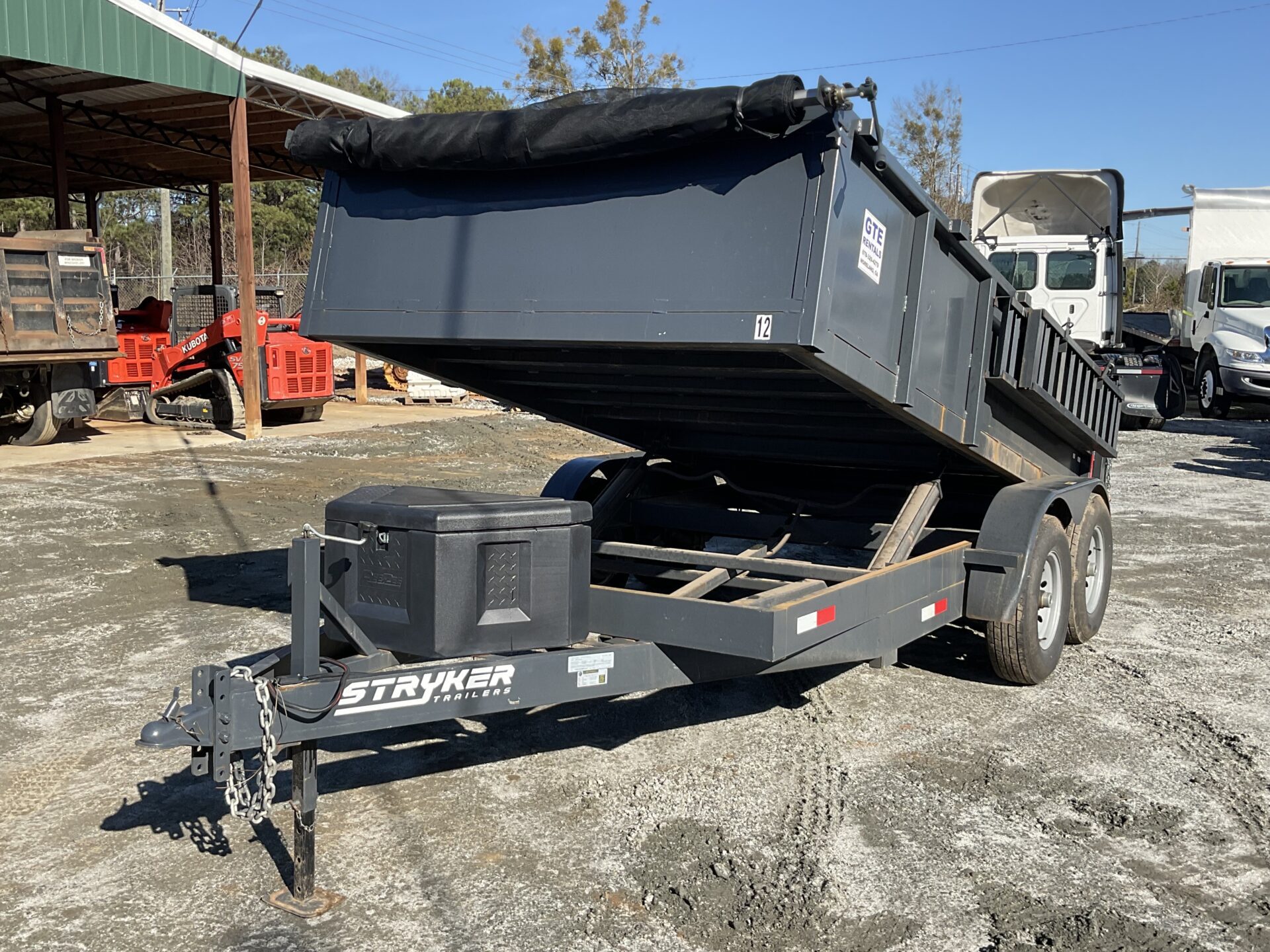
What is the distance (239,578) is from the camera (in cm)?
830

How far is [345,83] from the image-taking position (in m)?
62.7

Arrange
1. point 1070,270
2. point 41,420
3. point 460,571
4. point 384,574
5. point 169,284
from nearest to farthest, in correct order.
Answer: point 460,571 → point 384,574 → point 1070,270 → point 41,420 → point 169,284

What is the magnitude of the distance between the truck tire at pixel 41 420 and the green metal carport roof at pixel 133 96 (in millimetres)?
4208

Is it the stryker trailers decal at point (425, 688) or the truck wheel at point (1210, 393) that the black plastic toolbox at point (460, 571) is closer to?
the stryker trailers decal at point (425, 688)

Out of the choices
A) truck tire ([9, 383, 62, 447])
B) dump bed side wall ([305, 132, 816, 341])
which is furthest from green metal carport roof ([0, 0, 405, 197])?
dump bed side wall ([305, 132, 816, 341])

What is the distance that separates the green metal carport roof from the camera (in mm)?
14914

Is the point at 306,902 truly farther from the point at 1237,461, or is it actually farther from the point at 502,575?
the point at 1237,461

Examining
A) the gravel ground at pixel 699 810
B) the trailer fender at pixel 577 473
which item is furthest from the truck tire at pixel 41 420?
the trailer fender at pixel 577 473

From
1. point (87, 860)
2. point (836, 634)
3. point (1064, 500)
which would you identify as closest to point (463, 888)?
point (87, 860)

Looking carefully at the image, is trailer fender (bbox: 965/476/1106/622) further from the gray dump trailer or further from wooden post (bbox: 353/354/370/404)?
wooden post (bbox: 353/354/370/404)

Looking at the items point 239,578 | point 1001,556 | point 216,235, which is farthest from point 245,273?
point 1001,556

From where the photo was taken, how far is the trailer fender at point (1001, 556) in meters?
5.63

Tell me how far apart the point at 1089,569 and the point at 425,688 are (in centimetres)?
461

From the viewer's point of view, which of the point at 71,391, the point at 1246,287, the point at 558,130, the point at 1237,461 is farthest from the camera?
the point at 1246,287
